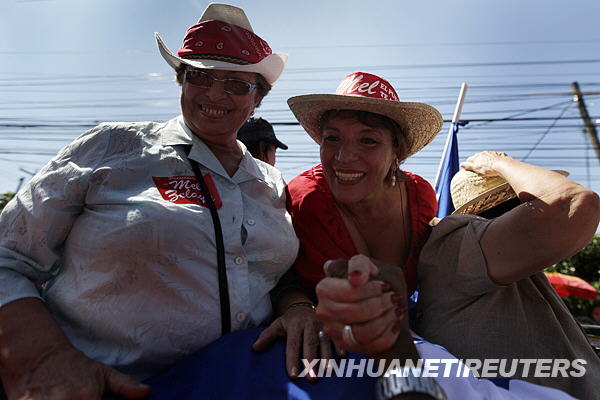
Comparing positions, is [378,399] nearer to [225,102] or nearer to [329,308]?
[329,308]

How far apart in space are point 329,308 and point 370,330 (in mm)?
117

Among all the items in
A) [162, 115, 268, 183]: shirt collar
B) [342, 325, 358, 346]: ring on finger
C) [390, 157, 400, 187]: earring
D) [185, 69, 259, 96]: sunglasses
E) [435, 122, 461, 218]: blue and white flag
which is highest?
[185, 69, 259, 96]: sunglasses

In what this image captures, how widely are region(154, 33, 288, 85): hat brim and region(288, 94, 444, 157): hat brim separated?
22 cm

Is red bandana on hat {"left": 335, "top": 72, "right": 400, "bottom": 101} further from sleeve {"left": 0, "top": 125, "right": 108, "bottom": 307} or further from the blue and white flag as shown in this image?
the blue and white flag

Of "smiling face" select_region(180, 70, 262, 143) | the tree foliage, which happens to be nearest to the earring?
"smiling face" select_region(180, 70, 262, 143)

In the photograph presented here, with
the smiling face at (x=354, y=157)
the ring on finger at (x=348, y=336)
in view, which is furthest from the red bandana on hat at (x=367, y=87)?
the ring on finger at (x=348, y=336)

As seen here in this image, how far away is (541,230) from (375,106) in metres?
1.06

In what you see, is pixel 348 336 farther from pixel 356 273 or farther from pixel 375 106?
pixel 375 106

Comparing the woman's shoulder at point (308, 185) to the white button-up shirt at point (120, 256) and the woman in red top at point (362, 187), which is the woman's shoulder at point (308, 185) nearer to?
the woman in red top at point (362, 187)

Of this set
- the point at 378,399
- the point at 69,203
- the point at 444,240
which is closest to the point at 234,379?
the point at 378,399

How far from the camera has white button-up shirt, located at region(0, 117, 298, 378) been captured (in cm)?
149

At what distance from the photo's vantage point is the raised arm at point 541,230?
5.39 feet

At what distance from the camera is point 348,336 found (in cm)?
107

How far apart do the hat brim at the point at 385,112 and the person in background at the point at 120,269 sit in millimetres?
891
